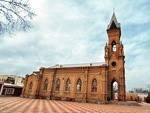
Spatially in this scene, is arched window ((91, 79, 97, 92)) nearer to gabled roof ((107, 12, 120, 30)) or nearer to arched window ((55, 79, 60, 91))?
arched window ((55, 79, 60, 91))

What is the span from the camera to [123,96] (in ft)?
108

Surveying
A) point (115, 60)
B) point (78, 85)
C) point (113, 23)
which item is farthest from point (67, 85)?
point (113, 23)

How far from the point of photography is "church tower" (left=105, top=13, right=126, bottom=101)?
34375 mm

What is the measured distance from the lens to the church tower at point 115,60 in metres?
34.4

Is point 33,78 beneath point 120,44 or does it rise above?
beneath

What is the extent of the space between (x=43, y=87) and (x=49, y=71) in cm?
443

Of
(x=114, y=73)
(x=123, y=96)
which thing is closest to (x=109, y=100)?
(x=123, y=96)

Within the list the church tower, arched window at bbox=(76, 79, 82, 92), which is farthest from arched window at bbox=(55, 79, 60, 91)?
the church tower

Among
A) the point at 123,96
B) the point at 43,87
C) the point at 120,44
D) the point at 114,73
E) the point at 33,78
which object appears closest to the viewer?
the point at 123,96

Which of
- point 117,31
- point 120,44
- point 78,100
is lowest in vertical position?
point 78,100

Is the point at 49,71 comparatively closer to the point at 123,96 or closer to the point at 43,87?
the point at 43,87

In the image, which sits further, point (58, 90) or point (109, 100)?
point (58, 90)

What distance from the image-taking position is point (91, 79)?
36219 millimetres

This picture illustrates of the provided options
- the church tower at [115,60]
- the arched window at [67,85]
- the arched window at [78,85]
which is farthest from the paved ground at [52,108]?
the arched window at [67,85]
